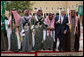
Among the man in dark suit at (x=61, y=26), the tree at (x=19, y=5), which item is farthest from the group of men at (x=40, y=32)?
the tree at (x=19, y=5)

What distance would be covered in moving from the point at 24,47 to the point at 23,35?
1.29 ft

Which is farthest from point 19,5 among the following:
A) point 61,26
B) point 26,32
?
point 61,26

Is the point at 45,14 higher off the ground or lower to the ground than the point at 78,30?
higher

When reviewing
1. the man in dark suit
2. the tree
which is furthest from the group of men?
the tree

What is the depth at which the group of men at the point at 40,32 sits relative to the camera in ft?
24.7

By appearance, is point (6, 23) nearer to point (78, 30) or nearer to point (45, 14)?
point (45, 14)

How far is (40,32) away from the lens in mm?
7602

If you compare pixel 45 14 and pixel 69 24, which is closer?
pixel 69 24

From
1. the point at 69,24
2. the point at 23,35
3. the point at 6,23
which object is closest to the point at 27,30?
the point at 23,35

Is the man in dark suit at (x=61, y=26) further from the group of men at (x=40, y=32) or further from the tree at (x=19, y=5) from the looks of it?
the tree at (x=19, y=5)

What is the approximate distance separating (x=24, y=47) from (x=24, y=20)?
2.89 ft

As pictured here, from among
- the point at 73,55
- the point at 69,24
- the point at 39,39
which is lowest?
the point at 73,55

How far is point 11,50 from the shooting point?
7590 millimetres

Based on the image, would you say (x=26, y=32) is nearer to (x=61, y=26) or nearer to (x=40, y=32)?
(x=40, y=32)
